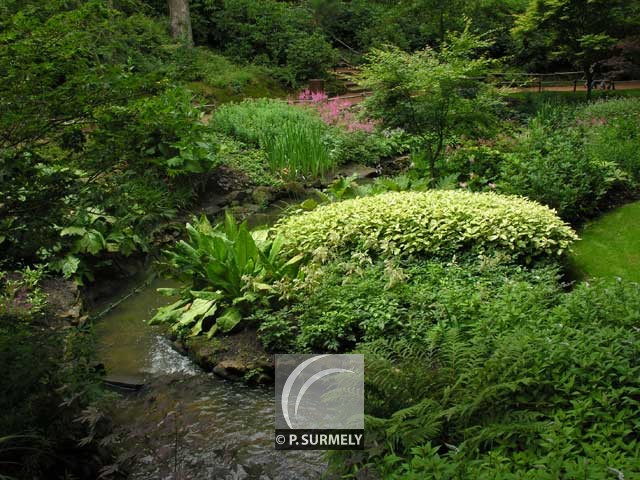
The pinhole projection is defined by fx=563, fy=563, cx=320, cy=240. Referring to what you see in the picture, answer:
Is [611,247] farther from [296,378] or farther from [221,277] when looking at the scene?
[221,277]

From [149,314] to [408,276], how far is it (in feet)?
9.81

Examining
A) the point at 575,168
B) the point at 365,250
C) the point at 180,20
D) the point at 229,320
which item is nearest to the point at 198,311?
the point at 229,320

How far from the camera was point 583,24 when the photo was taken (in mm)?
14828

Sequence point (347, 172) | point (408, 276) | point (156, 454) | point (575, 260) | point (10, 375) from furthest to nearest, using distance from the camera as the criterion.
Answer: point (347, 172), point (575, 260), point (408, 276), point (156, 454), point (10, 375)

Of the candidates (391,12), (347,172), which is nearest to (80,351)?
(347,172)

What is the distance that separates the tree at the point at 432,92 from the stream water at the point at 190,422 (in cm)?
493

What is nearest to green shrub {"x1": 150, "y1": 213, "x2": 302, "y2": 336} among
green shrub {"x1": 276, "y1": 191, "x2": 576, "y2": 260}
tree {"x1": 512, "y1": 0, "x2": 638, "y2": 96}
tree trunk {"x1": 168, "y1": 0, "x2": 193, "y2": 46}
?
green shrub {"x1": 276, "y1": 191, "x2": 576, "y2": 260}

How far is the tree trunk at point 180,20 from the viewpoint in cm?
1786

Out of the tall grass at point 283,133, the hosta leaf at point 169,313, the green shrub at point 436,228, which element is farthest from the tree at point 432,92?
the hosta leaf at point 169,313

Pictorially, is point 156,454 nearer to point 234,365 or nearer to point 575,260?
point 234,365

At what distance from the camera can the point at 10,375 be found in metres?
3.05

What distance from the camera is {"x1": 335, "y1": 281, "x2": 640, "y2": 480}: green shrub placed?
8.64 feet

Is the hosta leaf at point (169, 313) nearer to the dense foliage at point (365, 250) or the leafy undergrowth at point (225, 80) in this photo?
the dense foliage at point (365, 250)

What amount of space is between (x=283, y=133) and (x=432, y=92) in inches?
151
